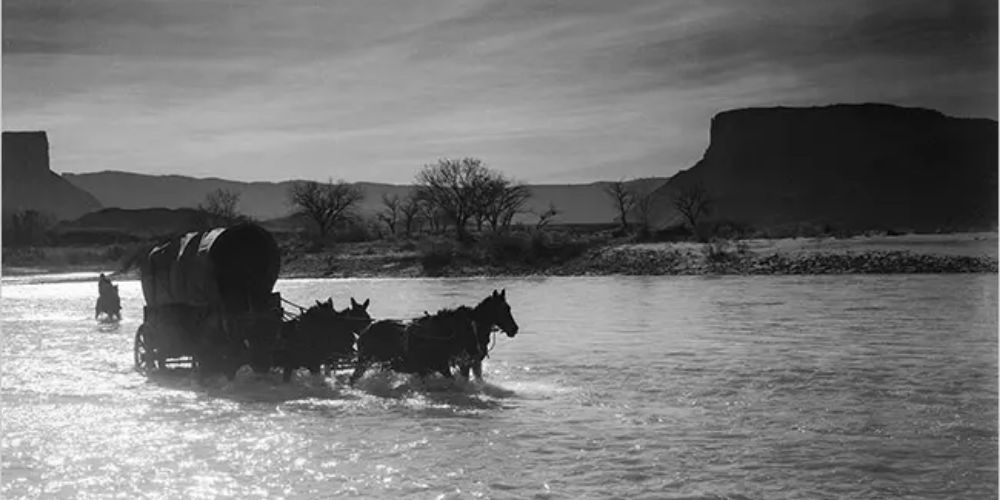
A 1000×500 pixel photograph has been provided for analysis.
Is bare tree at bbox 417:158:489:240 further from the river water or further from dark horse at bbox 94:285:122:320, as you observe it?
the river water

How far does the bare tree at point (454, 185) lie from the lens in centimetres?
7681

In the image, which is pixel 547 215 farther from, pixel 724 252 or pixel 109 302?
pixel 109 302

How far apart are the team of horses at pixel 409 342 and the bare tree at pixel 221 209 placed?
245ft

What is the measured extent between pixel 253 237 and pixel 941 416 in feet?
34.9

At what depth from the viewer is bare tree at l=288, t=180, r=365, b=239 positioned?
92.9 metres

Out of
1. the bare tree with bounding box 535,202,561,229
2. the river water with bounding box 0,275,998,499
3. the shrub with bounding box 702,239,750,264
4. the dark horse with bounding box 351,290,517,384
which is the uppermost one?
the bare tree with bounding box 535,202,561,229

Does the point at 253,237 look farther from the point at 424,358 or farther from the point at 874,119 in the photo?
the point at 874,119

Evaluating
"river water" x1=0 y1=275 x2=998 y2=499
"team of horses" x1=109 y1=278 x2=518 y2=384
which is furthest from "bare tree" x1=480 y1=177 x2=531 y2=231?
"team of horses" x1=109 y1=278 x2=518 y2=384

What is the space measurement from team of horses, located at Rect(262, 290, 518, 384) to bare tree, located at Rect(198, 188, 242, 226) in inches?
2939

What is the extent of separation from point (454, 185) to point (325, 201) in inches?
895

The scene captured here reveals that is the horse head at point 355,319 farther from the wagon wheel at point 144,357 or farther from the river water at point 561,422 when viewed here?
the wagon wheel at point 144,357

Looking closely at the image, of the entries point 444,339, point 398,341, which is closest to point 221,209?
point 398,341

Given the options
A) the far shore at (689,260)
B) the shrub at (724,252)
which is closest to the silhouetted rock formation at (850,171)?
the far shore at (689,260)

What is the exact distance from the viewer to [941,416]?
1168 centimetres
